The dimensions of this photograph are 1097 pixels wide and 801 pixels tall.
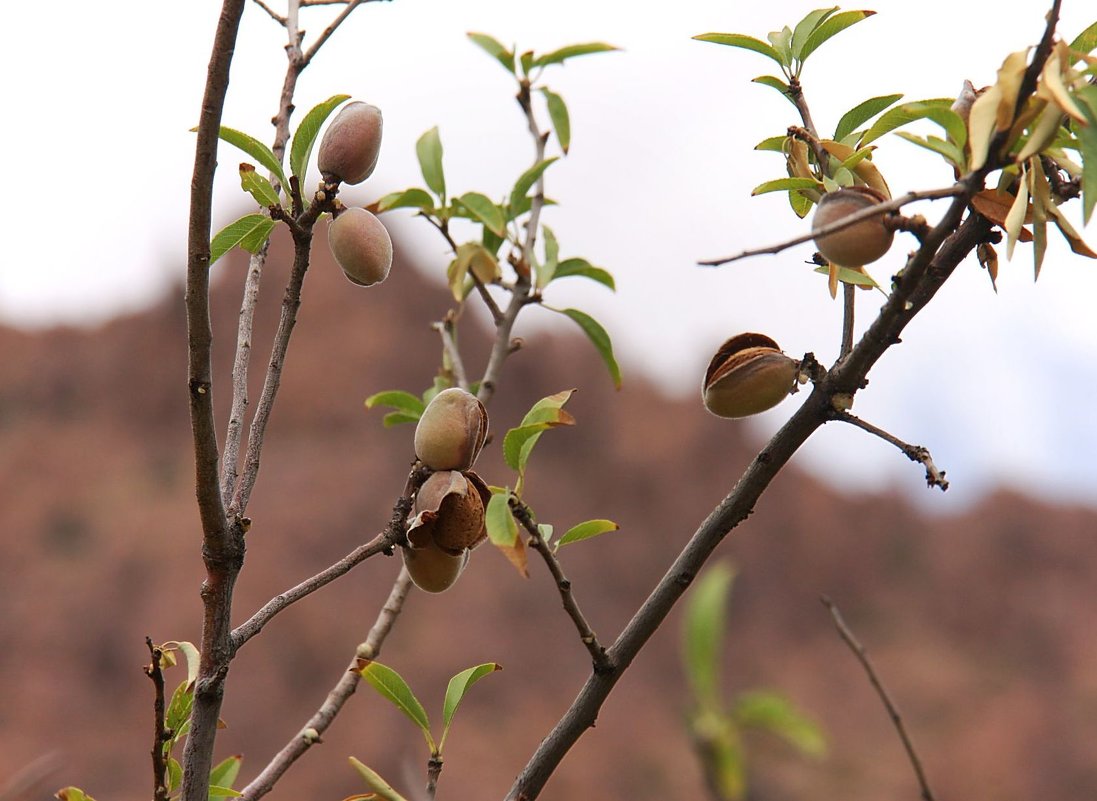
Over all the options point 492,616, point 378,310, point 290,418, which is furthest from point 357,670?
point 378,310

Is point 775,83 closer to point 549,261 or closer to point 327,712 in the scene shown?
point 549,261

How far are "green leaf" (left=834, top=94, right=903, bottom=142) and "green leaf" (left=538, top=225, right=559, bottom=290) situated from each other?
433 mm

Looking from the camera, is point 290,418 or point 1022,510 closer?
point 290,418

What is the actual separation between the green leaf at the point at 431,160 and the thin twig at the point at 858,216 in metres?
0.67

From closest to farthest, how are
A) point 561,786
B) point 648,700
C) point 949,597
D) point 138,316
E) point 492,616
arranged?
point 561,786, point 492,616, point 648,700, point 138,316, point 949,597

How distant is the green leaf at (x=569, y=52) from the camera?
1.14m

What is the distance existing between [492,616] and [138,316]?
20.2ft

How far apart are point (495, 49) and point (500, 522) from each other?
0.72 metres

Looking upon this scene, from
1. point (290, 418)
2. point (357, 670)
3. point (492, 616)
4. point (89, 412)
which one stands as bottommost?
point (357, 670)

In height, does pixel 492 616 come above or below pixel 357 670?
above

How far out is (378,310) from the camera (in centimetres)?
1259

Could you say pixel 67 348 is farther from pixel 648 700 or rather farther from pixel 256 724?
pixel 648 700

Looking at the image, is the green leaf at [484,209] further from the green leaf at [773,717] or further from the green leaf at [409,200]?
the green leaf at [773,717]

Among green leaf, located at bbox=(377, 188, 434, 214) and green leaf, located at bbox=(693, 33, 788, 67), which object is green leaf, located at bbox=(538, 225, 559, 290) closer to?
green leaf, located at bbox=(377, 188, 434, 214)
